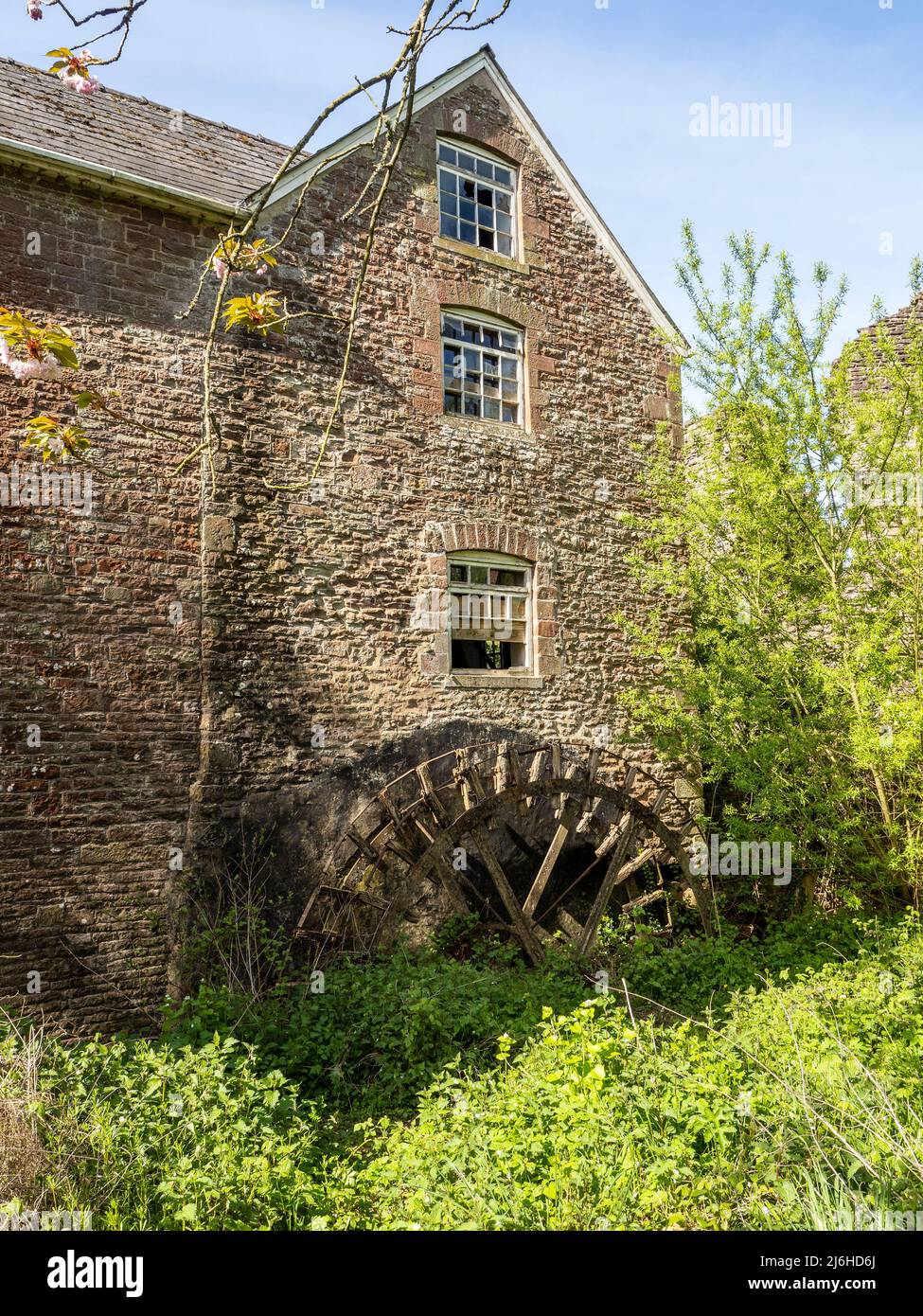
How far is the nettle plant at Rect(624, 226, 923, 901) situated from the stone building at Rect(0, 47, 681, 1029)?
1.61 m

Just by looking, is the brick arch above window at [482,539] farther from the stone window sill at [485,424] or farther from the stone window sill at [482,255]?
the stone window sill at [482,255]

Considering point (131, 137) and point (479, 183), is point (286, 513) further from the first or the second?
point (479, 183)

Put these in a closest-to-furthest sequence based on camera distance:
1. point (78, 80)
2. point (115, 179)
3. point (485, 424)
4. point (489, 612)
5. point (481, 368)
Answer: point (78, 80)
point (115, 179)
point (489, 612)
point (485, 424)
point (481, 368)

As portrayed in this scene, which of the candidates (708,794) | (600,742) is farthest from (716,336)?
(708,794)

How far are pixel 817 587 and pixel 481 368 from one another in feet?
13.7

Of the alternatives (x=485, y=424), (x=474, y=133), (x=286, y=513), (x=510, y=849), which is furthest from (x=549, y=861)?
(x=474, y=133)

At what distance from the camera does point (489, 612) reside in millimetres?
10180

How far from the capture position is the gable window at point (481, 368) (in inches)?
404

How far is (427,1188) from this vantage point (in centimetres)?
460

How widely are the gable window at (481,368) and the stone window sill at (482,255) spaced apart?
2.11ft

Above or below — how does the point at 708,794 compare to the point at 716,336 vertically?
below

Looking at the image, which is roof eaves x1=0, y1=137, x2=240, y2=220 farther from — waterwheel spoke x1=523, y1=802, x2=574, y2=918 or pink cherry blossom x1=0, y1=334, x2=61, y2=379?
waterwheel spoke x1=523, y1=802, x2=574, y2=918
